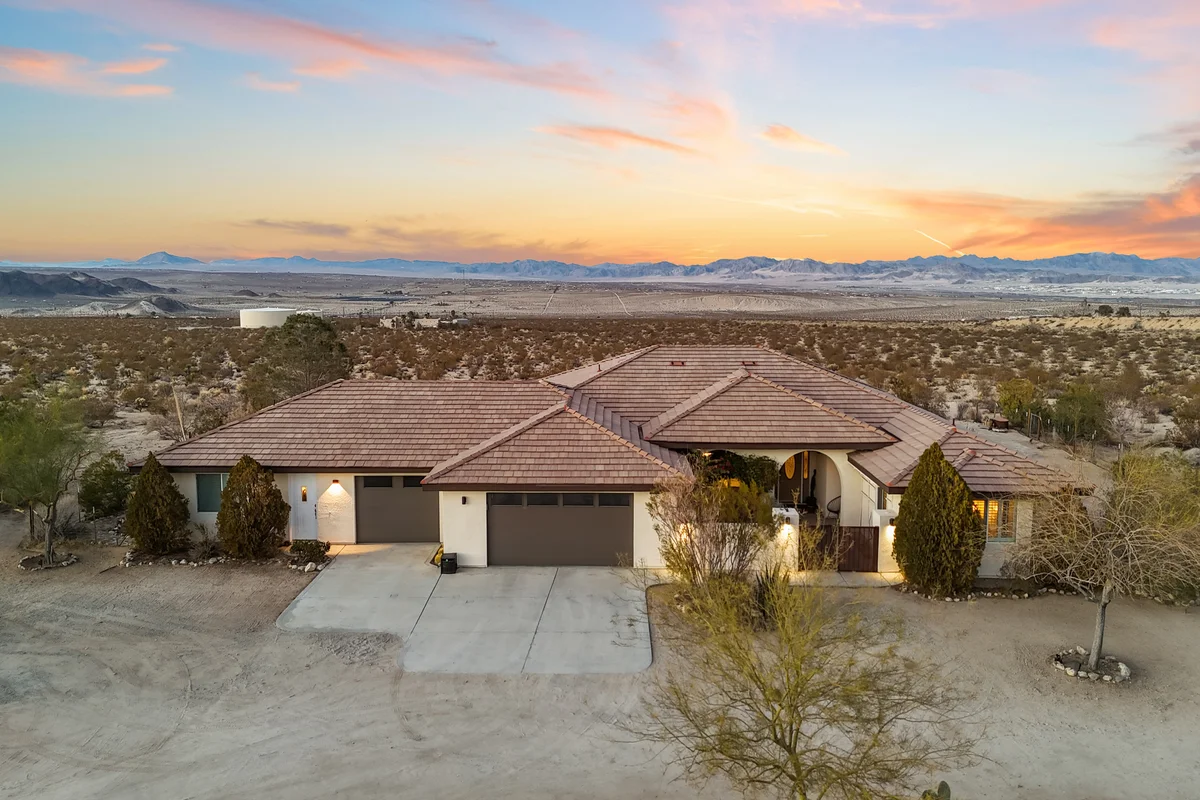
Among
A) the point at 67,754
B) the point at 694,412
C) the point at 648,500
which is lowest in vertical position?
the point at 67,754

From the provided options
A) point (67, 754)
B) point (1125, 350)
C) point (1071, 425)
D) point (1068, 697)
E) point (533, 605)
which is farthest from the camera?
point (1125, 350)

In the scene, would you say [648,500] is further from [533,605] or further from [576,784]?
[576,784]

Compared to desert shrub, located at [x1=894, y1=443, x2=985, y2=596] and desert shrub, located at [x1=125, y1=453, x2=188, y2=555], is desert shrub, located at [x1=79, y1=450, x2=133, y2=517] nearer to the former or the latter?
desert shrub, located at [x1=125, y1=453, x2=188, y2=555]

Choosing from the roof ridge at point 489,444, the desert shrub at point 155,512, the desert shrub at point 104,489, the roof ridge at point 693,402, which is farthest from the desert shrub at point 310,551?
the roof ridge at point 693,402

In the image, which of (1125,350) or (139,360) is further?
(1125,350)

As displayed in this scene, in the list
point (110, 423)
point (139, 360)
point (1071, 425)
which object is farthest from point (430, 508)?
point (139, 360)

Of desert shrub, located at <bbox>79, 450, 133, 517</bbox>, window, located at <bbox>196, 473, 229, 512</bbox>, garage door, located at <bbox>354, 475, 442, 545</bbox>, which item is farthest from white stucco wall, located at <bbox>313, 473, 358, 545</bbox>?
desert shrub, located at <bbox>79, 450, 133, 517</bbox>

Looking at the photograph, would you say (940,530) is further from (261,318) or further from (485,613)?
(261,318)
